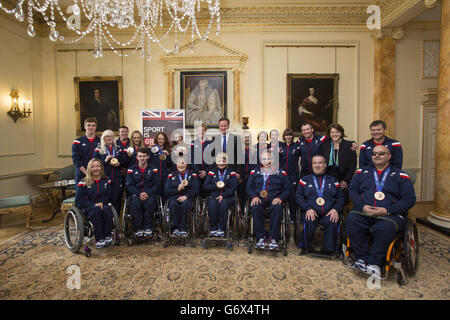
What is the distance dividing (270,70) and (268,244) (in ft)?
13.7

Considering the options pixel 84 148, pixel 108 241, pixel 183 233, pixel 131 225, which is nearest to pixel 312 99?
pixel 183 233

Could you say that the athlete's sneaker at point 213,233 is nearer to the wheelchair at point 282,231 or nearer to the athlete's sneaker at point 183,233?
the athlete's sneaker at point 183,233

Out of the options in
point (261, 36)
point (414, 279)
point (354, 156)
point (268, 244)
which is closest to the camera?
point (414, 279)

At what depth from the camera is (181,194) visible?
3512 millimetres

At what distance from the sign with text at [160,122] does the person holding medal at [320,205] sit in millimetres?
3215

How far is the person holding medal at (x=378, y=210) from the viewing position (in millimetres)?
2410

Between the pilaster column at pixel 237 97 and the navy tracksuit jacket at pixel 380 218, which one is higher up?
the pilaster column at pixel 237 97

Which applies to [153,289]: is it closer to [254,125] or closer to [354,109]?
[254,125]

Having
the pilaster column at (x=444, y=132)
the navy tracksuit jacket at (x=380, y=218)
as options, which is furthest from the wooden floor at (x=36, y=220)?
the navy tracksuit jacket at (x=380, y=218)

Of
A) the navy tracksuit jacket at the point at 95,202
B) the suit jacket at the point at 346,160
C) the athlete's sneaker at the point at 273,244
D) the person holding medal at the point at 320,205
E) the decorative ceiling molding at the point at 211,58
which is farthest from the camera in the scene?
the decorative ceiling molding at the point at 211,58

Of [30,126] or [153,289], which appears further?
[30,126]

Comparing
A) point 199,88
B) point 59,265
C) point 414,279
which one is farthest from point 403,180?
point 199,88

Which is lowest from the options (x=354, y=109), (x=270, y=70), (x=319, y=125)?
(x=319, y=125)

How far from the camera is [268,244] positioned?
10.0ft
